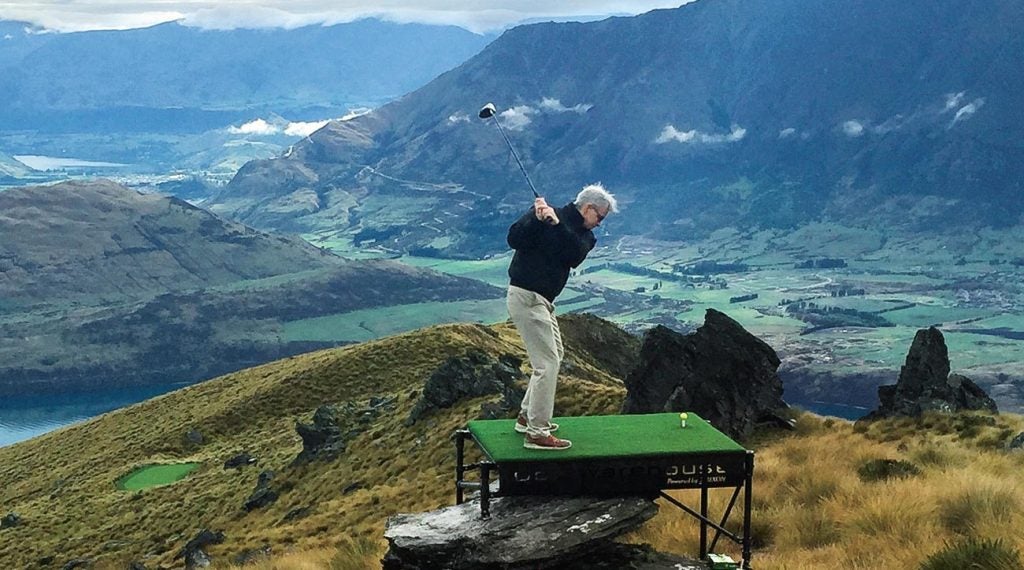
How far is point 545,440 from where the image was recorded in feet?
37.9

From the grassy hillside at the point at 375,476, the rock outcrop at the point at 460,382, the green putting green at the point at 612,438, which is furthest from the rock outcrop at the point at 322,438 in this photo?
the green putting green at the point at 612,438

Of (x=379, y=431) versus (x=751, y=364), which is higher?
(x=751, y=364)

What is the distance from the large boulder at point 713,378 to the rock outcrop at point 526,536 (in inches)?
522

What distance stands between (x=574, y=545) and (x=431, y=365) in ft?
165

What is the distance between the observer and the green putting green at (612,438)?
11.1 meters

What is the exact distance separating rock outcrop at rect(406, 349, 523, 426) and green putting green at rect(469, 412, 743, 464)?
83.0 feet

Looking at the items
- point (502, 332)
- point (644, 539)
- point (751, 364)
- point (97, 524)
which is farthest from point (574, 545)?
point (502, 332)

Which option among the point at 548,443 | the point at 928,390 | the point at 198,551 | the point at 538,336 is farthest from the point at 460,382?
the point at 548,443

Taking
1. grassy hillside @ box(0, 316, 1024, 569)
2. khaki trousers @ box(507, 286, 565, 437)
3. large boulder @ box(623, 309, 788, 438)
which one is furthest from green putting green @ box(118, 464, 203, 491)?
khaki trousers @ box(507, 286, 565, 437)

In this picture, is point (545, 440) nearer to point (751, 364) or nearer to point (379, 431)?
point (751, 364)

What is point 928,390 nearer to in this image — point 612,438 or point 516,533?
point 612,438

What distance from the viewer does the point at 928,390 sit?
25891 mm

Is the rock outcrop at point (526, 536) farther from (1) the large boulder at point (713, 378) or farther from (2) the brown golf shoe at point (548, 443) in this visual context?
(1) the large boulder at point (713, 378)

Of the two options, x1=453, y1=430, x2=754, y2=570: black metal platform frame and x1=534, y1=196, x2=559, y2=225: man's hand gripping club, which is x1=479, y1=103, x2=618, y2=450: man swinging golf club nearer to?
x1=534, y1=196, x2=559, y2=225: man's hand gripping club
